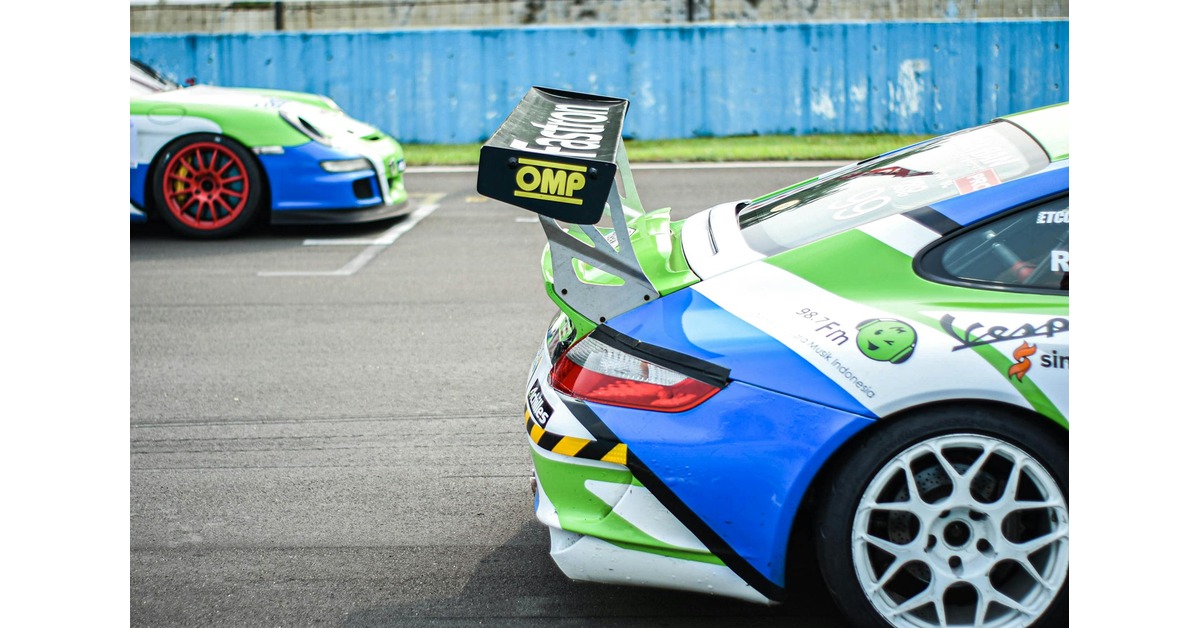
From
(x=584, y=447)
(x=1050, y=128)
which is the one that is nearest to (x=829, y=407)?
(x=584, y=447)

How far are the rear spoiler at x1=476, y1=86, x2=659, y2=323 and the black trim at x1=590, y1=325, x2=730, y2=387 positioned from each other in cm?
9

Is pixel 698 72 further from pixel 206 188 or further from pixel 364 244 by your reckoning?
pixel 206 188

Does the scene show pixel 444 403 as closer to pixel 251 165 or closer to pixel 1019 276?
pixel 1019 276

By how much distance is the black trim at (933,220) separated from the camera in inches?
117

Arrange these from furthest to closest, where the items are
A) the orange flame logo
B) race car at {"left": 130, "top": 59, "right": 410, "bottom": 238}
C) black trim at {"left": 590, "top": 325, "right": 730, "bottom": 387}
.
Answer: race car at {"left": 130, "top": 59, "right": 410, "bottom": 238}
black trim at {"left": 590, "top": 325, "right": 730, "bottom": 387}
the orange flame logo

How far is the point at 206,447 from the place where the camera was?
4.63m

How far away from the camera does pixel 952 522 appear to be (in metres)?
2.84

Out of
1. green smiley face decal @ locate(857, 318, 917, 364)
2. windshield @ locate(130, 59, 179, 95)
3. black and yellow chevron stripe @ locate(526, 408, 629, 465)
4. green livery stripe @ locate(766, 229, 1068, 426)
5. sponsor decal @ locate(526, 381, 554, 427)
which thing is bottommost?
black and yellow chevron stripe @ locate(526, 408, 629, 465)

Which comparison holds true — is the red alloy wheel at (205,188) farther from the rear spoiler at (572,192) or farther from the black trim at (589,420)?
the black trim at (589,420)

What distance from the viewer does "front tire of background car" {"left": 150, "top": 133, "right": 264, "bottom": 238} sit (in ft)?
28.3

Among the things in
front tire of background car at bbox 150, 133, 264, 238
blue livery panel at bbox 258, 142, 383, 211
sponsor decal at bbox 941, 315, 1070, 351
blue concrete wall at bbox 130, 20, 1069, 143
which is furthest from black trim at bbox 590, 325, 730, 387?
blue concrete wall at bbox 130, 20, 1069, 143

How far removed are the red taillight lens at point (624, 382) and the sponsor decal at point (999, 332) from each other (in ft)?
1.98

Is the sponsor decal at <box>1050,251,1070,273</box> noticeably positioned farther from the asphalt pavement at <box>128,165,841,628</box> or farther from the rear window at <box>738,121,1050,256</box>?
the asphalt pavement at <box>128,165,841,628</box>

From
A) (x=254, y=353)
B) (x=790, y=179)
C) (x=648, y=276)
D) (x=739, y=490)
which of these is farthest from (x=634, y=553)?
(x=790, y=179)
